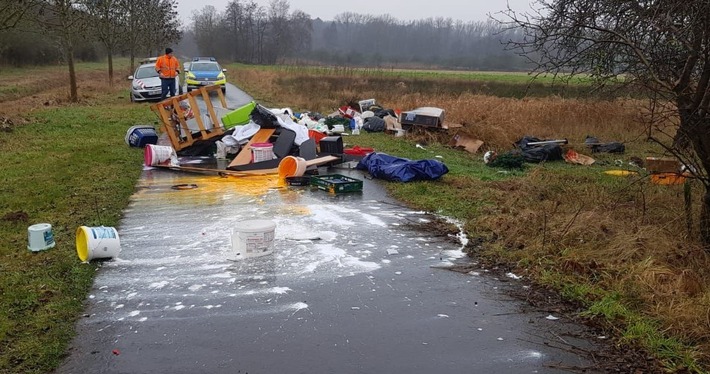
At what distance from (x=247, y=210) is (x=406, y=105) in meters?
14.6

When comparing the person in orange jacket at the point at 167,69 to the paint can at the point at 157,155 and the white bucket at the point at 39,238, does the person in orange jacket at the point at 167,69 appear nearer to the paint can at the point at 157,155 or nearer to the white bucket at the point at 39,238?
the paint can at the point at 157,155

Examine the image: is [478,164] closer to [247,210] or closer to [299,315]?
[247,210]

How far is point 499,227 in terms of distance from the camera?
7344mm

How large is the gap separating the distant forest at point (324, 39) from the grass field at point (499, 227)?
73594 millimetres

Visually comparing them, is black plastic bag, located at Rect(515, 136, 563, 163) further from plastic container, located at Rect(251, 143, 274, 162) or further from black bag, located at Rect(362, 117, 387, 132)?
plastic container, located at Rect(251, 143, 274, 162)

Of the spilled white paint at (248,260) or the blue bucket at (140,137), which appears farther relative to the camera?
the blue bucket at (140,137)

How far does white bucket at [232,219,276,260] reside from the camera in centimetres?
627

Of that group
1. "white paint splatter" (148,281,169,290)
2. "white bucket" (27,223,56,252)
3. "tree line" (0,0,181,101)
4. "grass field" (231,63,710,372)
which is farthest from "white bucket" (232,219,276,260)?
"tree line" (0,0,181,101)

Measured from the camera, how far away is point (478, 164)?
534 inches

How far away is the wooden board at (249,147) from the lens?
11359 mm

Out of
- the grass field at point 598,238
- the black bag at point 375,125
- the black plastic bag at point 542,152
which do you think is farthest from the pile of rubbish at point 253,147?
the black bag at point 375,125

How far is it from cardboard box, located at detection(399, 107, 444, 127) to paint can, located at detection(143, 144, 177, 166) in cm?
776

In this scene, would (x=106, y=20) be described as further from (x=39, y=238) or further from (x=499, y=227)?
(x=499, y=227)

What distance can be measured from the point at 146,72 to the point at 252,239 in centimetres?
2094
